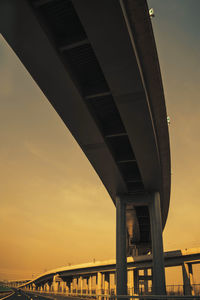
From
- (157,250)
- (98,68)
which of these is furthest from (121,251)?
(98,68)

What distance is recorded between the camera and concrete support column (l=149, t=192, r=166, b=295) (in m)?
18.2

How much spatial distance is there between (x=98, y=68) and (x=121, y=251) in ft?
48.1

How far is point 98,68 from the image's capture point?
1177 cm

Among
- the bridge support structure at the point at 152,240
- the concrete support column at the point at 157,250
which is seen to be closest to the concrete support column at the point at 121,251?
the bridge support structure at the point at 152,240

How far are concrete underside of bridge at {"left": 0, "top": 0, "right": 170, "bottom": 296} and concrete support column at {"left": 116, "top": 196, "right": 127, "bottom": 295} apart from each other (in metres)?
5.93

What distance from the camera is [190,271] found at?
3703cm

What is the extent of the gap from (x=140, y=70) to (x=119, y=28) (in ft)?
7.32

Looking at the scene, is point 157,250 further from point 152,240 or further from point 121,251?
point 121,251

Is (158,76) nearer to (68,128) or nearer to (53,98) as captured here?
(53,98)

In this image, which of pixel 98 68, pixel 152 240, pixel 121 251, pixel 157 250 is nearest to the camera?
pixel 98 68

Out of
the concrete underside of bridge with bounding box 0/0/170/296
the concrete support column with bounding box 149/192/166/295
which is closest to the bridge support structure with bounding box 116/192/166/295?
the concrete support column with bounding box 149/192/166/295

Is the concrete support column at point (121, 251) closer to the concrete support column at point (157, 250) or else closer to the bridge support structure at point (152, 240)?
the bridge support structure at point (152, 240)

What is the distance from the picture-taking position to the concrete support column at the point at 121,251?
19.8 m

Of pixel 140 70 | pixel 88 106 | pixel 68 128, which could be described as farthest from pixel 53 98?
pixel 140 70
